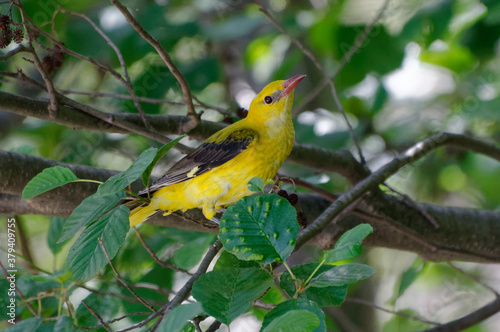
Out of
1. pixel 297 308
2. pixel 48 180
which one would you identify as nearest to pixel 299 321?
pixel 297 308

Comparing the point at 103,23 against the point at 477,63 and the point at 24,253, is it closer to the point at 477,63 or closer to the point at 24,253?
the point at 24,253

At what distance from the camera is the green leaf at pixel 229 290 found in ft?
4.22

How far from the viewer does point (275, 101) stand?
3.11m

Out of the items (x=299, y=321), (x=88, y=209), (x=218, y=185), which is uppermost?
(x=218, y=185)

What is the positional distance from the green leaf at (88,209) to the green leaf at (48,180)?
0.09 metres

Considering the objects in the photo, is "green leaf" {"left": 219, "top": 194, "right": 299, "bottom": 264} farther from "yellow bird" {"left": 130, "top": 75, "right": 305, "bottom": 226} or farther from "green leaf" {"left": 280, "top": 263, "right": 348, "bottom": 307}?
"yellow bird" {"left": 130, "top": 75, "right": 305, "bottom": 226}

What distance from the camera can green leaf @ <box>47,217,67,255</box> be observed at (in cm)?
280

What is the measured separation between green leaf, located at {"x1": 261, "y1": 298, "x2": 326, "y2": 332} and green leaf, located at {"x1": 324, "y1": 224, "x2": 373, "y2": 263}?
137mm

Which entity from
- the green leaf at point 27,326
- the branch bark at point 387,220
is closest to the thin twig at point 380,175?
the branch bark at point 387,220

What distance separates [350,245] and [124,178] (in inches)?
25.0

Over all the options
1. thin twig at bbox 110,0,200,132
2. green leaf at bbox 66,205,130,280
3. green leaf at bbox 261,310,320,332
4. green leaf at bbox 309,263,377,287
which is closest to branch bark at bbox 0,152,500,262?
thin twig at bbox 110,0,200,132

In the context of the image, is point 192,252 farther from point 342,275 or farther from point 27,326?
point 342,275

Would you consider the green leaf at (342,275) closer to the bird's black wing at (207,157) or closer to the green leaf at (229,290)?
the green leaf at (229,290)

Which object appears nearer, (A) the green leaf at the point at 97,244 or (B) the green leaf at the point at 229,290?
(B) the green leaf at the point at 229,290
